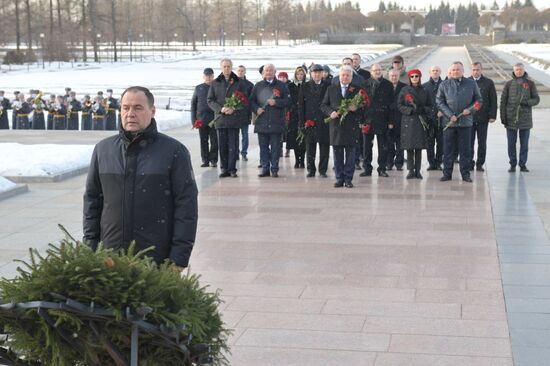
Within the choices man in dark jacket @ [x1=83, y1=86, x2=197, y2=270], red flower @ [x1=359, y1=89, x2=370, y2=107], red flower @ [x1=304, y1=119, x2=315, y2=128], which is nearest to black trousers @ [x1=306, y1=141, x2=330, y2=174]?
red flower @ [x1=304, y1=119, x2=315, y2=128]

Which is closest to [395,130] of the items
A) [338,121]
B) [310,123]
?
[310,123]

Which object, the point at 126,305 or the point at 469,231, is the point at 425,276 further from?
the point at 126,305

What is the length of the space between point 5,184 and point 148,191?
9042mm

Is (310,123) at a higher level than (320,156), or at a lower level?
higher

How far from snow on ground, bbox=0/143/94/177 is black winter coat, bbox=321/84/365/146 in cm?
424

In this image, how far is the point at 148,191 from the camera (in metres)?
5.23

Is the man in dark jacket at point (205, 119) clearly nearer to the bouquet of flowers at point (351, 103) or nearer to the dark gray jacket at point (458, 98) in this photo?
the bouquet of flowers at point (351, 103)

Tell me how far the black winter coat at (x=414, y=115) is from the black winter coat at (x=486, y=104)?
974 mm

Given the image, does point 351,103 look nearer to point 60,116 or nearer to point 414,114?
point 414,114

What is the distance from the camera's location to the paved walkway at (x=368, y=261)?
6746 mm

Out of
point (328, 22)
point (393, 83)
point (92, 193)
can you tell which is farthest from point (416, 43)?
point (92, 193)

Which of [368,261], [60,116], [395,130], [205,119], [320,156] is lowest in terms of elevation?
[60,116]

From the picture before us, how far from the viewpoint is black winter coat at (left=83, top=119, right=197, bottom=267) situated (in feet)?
17.1

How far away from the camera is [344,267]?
914cm
